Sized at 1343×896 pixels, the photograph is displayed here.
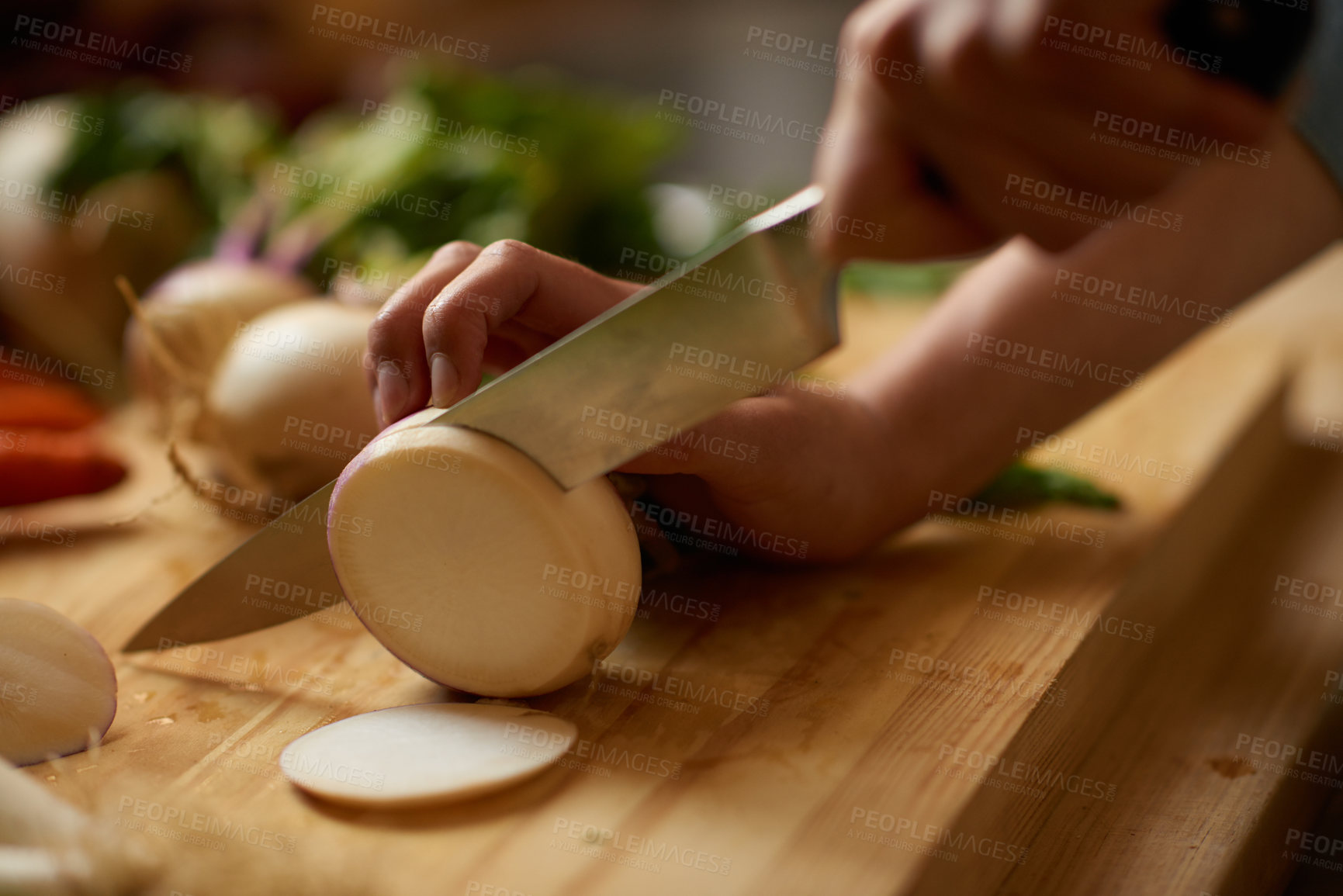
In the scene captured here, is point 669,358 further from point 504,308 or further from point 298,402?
point 298,402

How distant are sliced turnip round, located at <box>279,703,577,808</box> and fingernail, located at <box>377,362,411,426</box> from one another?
0.75 ft

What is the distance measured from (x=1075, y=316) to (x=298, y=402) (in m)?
0.86

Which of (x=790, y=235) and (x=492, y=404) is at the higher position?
(x=790, y=235)

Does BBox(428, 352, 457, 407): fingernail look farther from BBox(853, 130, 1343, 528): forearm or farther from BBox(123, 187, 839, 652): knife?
BBox(853, 130, 1343, 528): forearm

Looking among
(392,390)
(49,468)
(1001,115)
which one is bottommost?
(49,468)

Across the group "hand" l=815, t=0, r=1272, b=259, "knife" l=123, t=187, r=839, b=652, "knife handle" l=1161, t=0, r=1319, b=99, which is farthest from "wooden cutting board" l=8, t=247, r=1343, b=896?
"knife handle" l=1161, t=0, r=1319, b=99

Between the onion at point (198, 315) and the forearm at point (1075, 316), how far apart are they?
2.66 ft

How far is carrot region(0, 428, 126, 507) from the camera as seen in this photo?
1.23 m

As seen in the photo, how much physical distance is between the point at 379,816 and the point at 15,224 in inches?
58.3

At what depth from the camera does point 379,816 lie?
27.5 inches

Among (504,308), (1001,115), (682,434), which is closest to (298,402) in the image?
(504,308)

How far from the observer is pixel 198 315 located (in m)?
1.34

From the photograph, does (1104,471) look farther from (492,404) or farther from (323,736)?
(323,736)

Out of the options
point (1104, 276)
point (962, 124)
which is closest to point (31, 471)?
point (962, 124)
